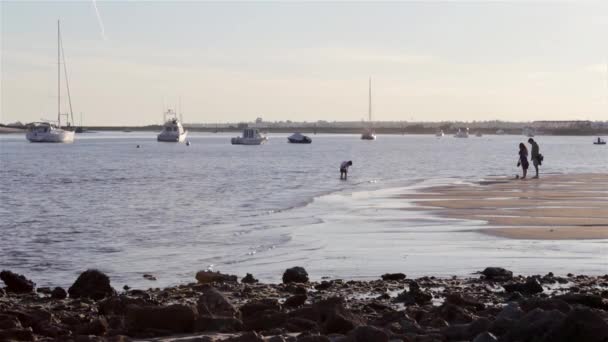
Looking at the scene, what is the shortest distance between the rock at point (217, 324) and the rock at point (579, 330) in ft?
11.5

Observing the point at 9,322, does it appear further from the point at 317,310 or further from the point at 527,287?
the point at 527,287

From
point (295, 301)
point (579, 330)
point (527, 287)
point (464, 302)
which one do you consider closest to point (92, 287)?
point (295, 301)

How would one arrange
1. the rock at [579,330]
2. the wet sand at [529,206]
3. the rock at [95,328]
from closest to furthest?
the rock at [579,330]
the rock at [95,328]
the wet sand at [529,206]

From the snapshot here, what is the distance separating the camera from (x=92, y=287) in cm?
1464

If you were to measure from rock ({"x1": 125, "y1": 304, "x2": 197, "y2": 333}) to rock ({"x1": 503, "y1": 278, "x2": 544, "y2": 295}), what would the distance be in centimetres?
497

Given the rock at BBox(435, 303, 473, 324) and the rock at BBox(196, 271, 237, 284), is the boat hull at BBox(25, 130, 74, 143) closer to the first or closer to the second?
the rock at BBox(196, 271, 237, 284)

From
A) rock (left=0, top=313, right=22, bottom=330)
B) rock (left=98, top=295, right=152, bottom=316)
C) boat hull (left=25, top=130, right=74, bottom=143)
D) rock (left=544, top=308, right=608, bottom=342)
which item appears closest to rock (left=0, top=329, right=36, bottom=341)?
rock (left=0, top=313, right=22, bottom=330)

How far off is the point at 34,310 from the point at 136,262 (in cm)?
664

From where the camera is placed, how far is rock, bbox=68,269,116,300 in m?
14.6

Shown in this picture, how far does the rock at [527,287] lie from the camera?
1396 centimetres

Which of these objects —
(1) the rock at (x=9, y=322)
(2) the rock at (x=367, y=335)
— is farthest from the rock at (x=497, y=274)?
(1) the rock at (x=9, y=322)

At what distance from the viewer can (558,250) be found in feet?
62.5

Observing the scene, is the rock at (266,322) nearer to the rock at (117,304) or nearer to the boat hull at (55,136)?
the rock at (117,304)

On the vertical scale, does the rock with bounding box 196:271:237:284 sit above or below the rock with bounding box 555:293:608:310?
below
